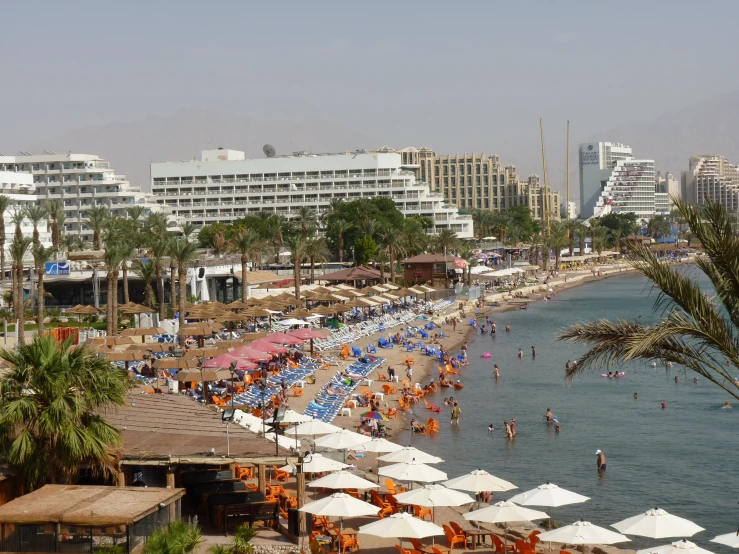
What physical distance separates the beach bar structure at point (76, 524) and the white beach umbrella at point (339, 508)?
3.55 meters

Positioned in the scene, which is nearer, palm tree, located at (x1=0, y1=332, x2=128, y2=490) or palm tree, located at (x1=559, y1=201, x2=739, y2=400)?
palm tree, located at (x1=559, y1=201, x2=739, y2=400)

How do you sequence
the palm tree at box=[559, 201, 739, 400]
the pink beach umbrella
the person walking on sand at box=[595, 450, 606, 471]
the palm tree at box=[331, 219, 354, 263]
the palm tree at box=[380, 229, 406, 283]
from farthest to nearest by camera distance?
the palm tree at box=[331, 219, 354, 263] < the palm tree at box=[380, 229, 406, 283] < the pink beach umbrella < the person walking on sand at box=[595, 450, 606, 471] < the palm tree at box=[559, 201, 739, 400]

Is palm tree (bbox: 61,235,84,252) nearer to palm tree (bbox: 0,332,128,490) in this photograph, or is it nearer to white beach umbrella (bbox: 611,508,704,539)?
palm tree (bbox: 0,332,128,490)

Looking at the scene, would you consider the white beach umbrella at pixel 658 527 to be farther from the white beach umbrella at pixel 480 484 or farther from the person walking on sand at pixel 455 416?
the person walking on sand at pixel 455 416

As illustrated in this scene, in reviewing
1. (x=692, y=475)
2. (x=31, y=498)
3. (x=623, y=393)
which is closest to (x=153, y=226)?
(x=623, y=393)

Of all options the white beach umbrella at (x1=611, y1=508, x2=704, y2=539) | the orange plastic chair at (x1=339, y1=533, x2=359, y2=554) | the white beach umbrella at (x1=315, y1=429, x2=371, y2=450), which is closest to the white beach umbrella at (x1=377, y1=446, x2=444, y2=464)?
the white beach umbrella at (x1=315, y1=429, x2=371, y2=450)

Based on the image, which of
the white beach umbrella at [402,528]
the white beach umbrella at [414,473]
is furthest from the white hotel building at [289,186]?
the white beach umbrella at [402,528]

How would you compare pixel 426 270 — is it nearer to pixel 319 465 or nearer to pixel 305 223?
pixel 305 223

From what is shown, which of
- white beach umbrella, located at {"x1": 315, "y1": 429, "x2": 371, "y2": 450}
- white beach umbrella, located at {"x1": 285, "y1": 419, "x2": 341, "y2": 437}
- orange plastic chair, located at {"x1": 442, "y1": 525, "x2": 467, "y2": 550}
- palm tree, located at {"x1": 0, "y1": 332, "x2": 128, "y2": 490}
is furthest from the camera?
white beach umbrella, located at {"x1": 285, "y1": 419, "x2": 341, "y2": 437}

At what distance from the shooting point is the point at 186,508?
17.8 metres

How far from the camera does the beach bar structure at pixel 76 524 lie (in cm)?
1335

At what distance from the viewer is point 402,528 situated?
16.5 meters

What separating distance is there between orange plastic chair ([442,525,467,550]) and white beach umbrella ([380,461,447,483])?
6.37 ft

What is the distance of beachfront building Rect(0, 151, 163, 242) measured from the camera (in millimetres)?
111562
